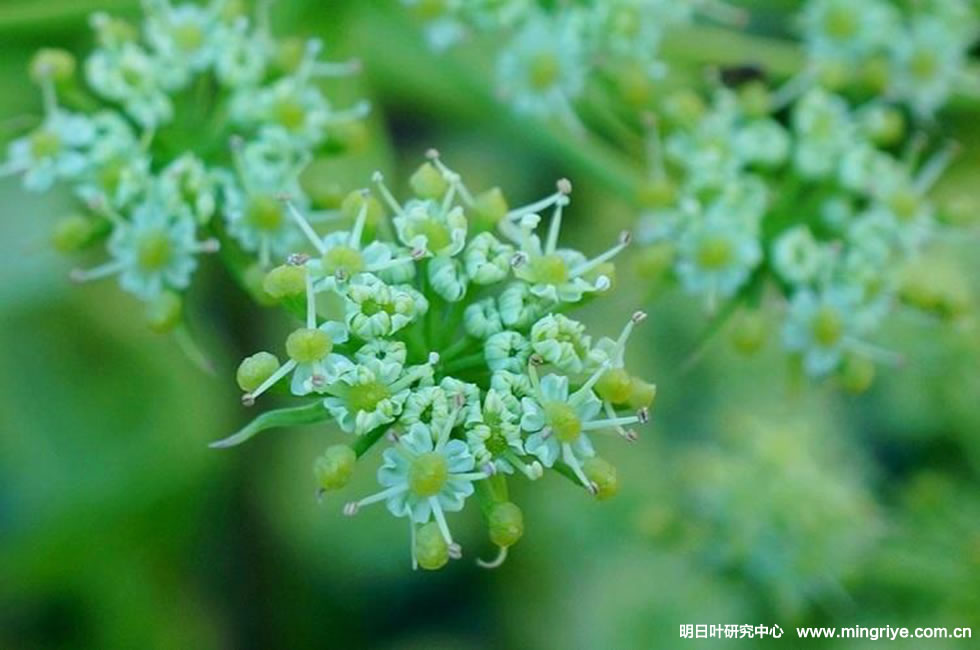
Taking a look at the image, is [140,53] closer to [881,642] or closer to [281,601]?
[281,601]

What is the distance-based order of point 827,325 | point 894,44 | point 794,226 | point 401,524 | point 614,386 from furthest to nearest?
point 401,524 → point 894,44 → point 794,226 → point 827,325 → point 614,386

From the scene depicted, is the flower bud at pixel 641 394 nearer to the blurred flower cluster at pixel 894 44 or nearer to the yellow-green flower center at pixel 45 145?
the yellow-green flower center at pixel 45 145

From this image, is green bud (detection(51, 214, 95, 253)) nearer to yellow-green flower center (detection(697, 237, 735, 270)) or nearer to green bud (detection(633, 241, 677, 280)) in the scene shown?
green bud (detection(633, 241, 677, 280))

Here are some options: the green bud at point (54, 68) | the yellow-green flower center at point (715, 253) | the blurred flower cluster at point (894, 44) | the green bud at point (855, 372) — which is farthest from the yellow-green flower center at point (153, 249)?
the blurred flower cluster at point (894, 44)

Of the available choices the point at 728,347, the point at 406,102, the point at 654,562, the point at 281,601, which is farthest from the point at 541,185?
the point at 281,601

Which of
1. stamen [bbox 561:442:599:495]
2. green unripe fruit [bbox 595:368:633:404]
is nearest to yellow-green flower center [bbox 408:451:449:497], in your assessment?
stamen [bbox 561:442:599:495]

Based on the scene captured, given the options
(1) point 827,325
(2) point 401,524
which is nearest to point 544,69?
(1) point 827,325

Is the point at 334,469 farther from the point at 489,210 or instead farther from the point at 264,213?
the point at 264,213
